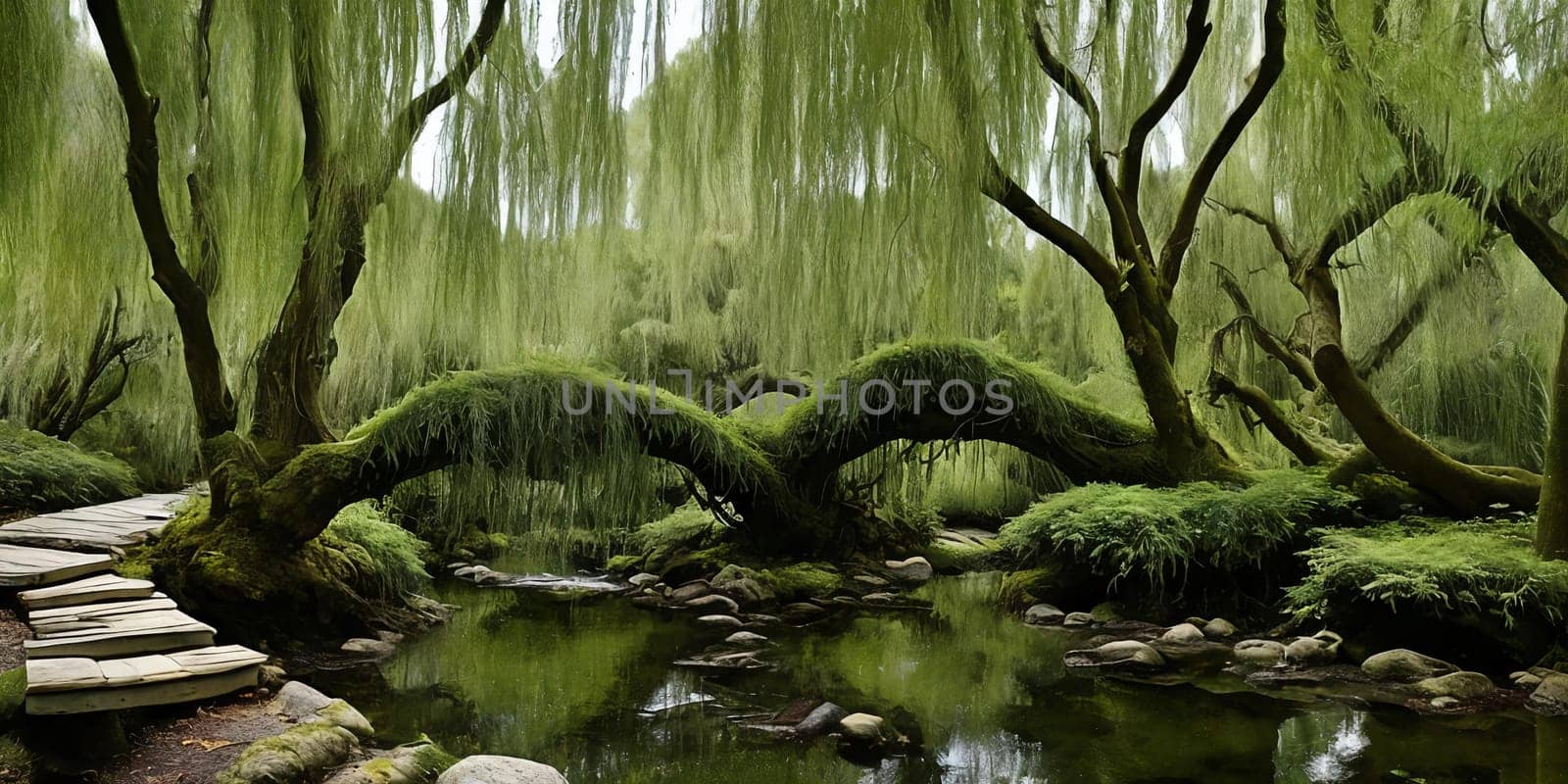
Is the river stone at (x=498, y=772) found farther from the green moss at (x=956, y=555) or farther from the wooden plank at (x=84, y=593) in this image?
the green moss at (x=956, y=555)

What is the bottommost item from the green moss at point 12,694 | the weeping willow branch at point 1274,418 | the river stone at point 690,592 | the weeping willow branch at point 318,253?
the river stone at point 690,592

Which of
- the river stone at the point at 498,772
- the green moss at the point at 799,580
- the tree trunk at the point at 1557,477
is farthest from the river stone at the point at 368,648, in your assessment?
the tree trunk at the point at 1557,477

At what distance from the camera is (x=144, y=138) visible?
12.8 ft

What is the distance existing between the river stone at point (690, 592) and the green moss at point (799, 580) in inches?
14.3

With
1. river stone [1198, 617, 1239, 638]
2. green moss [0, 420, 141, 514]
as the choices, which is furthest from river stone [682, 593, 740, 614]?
green moss [0, 420, 141, 514]

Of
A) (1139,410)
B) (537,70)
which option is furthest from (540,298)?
(1139,410)

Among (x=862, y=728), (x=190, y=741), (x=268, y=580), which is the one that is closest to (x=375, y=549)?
(x=268, y=580)

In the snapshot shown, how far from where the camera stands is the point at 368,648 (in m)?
4.68

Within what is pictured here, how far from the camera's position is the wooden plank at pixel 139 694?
236 centimetres

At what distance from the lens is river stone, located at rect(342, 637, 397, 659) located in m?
4.65

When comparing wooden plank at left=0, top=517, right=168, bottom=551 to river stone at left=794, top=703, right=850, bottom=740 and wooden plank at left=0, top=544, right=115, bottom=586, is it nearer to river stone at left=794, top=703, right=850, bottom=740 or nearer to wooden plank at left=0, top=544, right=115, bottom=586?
wooden plank at left=0, top=544, right=115, bottom=586

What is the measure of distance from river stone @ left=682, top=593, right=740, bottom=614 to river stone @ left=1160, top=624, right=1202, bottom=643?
96.8 inches

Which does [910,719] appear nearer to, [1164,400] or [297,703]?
[297,703]

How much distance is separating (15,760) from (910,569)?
18.6ft
